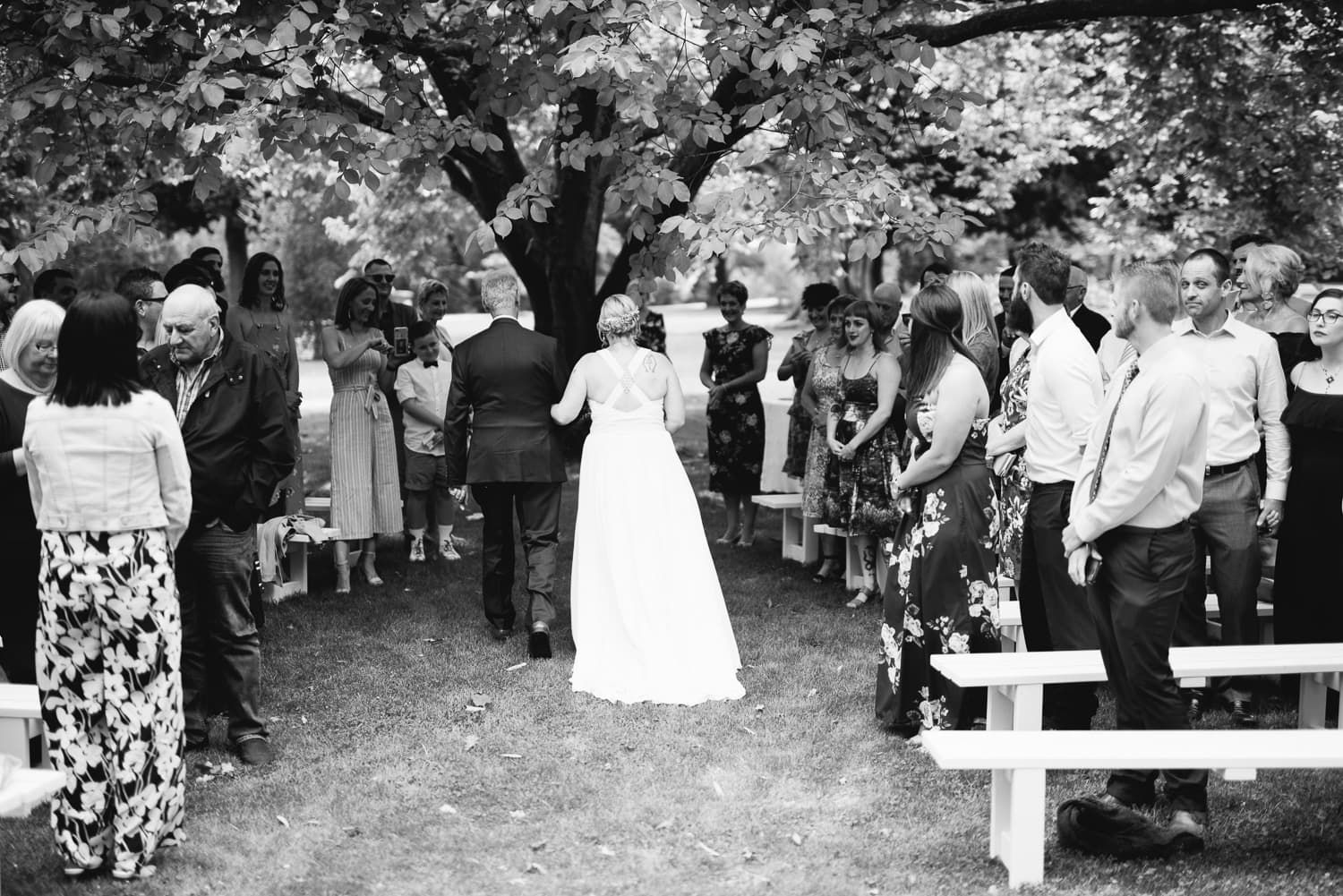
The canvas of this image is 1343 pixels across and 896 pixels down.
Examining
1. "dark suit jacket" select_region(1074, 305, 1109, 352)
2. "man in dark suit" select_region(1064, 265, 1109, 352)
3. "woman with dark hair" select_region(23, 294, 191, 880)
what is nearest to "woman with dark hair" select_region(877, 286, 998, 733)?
"man in dark suit" select_region(1064, 265, 1109, 352)

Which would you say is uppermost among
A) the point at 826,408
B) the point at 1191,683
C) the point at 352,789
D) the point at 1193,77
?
the point at 1193,77

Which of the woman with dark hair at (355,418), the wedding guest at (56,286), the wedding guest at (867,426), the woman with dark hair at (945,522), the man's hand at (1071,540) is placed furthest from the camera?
the woman with dark hair at (355,418)

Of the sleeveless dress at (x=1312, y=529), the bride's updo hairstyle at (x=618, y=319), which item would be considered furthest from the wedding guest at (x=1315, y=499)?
the bride's updo hairstyle at (x=618, y=319)

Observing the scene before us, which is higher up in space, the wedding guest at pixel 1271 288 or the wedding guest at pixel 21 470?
the wedding guest at pixel 1271 288

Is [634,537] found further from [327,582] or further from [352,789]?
[327,582]

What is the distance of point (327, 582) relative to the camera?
33.0 ft

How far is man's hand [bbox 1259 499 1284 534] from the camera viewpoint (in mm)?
6727

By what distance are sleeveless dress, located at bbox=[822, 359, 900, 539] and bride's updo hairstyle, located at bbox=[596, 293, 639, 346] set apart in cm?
202

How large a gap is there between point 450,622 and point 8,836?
369 centimetres

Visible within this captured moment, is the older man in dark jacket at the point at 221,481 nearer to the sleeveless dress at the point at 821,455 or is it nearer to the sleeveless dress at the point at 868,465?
the sleeveless dress at the point at 868,465

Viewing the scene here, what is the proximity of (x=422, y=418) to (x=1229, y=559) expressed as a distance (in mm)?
5941

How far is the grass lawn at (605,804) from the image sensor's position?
4.90 m

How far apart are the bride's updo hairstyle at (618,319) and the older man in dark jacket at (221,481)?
2.03m

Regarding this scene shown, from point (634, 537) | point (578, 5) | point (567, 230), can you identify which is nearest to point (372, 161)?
point (578, 5)
